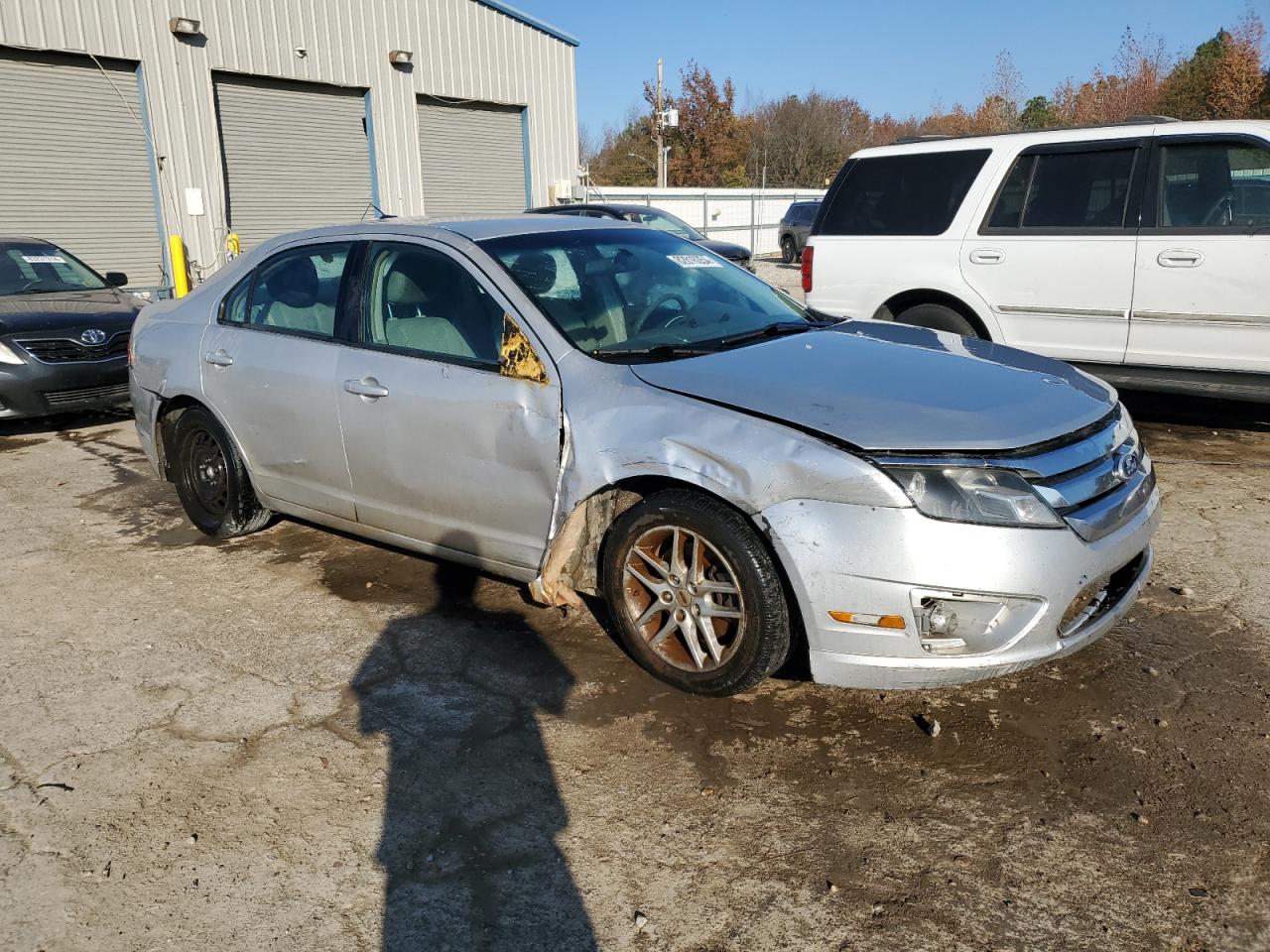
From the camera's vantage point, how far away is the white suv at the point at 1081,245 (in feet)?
19.7

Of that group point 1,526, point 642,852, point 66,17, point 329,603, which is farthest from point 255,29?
point 642,852

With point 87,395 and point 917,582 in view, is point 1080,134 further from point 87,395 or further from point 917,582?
point 87,395

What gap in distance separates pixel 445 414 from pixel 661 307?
3.24 feet

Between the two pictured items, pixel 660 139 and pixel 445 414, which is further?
pixel 660 139

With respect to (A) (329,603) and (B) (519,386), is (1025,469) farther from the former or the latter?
(A) (329,603)

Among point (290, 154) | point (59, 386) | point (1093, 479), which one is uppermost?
point (290, 154)

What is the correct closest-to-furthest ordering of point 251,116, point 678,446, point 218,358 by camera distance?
point 678,446, point 218,358, point 251,116

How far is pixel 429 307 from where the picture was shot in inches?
165

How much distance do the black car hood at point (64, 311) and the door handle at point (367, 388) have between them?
5301mm

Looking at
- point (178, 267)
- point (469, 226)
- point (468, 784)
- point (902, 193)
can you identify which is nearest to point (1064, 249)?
point (902, 193)

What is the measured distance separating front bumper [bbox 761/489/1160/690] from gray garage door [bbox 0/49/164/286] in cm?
1402

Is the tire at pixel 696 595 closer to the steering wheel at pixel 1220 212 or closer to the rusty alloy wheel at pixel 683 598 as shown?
the rusty alloy wheel at pixel 683 598

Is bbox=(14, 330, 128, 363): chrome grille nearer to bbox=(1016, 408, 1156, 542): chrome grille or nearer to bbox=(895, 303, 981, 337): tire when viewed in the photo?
bbox=(895, 303, 981, 337): tire

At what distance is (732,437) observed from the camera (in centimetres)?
319
